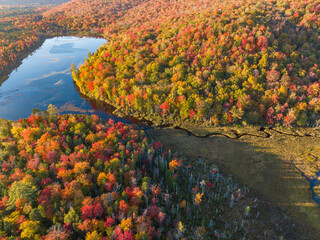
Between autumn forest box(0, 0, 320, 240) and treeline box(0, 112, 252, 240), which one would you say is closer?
treeline box(0, 112, 252, 240)

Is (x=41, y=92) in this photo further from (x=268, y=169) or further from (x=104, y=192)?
(x=268, y=169)

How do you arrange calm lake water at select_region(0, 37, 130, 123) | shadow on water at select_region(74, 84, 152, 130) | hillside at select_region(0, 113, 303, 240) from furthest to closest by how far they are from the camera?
calm lake water at select_region(0, 37, 130, 123)
shadow on water at select_region(74, 84, 152, 130)
hillside at select_region(0, 113, 303, 240)

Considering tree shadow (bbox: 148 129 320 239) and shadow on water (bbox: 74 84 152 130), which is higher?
shadow on water (bbox: 74 84 152 130)

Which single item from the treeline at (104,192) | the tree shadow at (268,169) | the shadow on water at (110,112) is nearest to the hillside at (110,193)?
the treeline at (104,192)

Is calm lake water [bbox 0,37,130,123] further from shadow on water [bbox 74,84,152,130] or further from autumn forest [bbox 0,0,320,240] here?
autumn forest [bbox 0,0,320,240]

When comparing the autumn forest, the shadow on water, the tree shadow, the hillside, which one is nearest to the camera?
the hillside

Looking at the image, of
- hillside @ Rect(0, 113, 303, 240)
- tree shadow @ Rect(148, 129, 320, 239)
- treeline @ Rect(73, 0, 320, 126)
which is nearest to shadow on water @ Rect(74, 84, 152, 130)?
treeline @ Rect(73, 0, 320, 126)

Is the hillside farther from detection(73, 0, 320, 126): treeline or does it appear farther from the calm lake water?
the calm lake water

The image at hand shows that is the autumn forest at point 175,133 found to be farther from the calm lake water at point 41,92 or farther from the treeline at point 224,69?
the calm lake water at point 41,92

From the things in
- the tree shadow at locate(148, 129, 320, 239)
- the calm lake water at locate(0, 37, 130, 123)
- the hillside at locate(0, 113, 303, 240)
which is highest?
the calm lake water at locate(0, 37, 130, 123)
